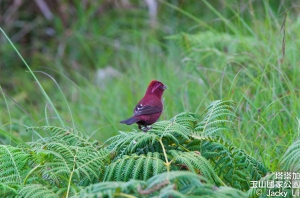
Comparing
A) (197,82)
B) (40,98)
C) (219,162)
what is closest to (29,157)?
(219,162)

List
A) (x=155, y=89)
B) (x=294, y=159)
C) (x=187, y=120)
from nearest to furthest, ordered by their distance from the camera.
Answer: (x=294, y=159) < (x=187, y=120) < (x=155, y=89)

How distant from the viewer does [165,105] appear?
471cm

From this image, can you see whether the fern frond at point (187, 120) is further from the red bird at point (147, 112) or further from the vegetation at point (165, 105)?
the red bird at point (147, 112)

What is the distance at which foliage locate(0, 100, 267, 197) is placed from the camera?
2557mm

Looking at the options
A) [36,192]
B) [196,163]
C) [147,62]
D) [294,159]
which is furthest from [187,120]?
[147,62]

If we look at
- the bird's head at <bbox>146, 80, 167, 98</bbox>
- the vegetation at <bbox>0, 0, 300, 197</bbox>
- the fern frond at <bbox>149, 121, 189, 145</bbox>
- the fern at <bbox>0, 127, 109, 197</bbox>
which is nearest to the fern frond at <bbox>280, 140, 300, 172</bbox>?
the vegetation at <bbox>0, 0, 300, 197</bbox>

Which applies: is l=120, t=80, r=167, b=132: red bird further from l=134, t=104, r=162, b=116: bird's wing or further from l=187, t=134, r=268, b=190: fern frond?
l=187, t=134, r=268, b=190: fern frond

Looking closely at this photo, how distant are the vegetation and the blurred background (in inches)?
0.7

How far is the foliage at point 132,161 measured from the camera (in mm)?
2557

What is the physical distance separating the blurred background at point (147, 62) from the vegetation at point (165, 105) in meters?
0.02

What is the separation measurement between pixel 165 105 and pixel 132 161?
7.01 feet

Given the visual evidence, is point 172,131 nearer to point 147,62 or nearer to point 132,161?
point 132,161

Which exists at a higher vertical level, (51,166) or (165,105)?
(51,166)

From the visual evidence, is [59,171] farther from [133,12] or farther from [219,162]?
[133,12]
